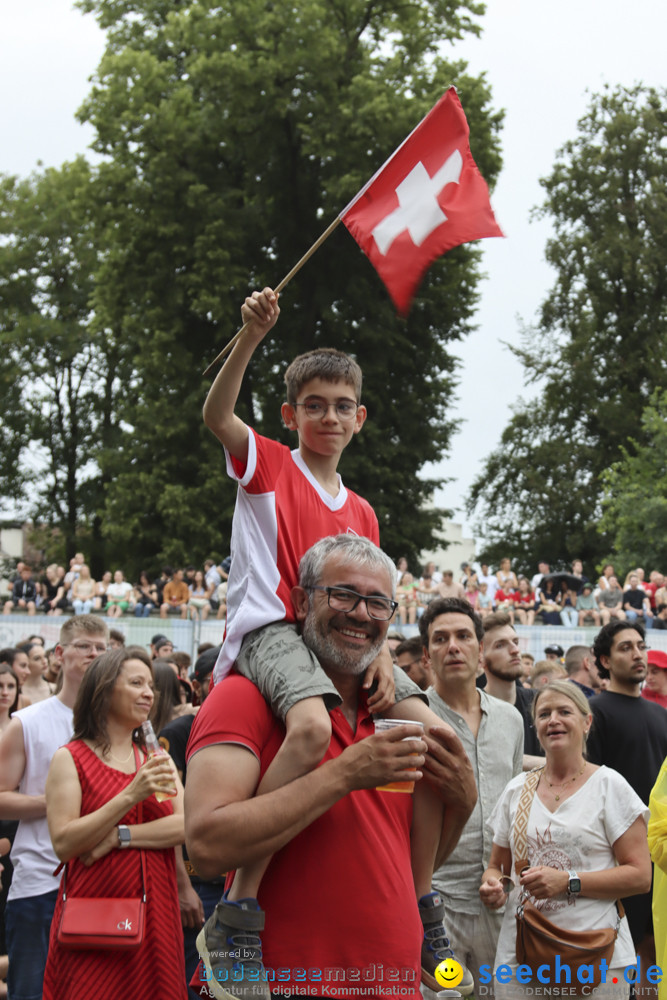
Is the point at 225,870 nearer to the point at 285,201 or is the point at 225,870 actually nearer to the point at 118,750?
the point at 118,750

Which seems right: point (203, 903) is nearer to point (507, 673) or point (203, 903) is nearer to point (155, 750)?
point (155, 750)

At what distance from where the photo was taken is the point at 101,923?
428 cm

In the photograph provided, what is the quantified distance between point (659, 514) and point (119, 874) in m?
28.2

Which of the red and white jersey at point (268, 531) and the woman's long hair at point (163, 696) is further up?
the red and white jersey at point (268, 531)

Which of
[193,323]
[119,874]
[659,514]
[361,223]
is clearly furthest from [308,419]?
[659,514]

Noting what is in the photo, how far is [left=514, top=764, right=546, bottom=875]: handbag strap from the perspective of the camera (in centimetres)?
499

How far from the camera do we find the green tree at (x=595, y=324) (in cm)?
3997

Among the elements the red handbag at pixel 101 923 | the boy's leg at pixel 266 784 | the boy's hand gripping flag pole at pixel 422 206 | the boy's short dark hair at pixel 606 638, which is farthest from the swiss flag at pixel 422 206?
the boy's short dark hair at pixel 606 638

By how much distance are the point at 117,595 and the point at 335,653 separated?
60.7ft

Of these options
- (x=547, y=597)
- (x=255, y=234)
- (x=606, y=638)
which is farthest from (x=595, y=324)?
(x=606, y=638)

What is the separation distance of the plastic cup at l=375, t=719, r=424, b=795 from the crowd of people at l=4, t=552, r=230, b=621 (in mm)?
16503

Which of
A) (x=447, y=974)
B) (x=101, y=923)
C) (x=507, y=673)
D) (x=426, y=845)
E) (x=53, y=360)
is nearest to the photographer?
(x=426, y=845)

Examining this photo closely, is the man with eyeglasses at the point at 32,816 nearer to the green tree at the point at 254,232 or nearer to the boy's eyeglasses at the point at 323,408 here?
the boy's eyeglasses at the point at 323,408

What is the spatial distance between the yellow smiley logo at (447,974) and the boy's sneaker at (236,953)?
0.74m
